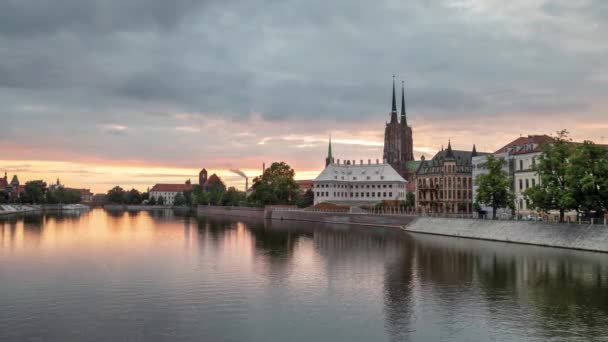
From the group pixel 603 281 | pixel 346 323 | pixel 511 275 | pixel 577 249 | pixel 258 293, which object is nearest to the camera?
pixel 346 323

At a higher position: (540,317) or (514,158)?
(514,158)

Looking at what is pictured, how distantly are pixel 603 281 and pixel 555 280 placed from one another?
3737 mm

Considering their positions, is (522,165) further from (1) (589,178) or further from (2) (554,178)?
(1) (589,178)

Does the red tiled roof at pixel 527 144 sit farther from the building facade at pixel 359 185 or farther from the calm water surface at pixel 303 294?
the building facade at pixel 359 185

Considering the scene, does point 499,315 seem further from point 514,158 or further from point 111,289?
point 514,158

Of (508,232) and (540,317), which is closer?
(540,317)

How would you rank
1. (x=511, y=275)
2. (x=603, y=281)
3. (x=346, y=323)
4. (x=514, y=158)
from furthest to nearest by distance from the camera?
(x=514, y=158) → (x=511, y=275) → (x=603, y=281) → (x=346, y=323)

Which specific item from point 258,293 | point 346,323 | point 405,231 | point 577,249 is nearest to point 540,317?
point 346,323

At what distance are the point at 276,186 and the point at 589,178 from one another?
11802 centimetres

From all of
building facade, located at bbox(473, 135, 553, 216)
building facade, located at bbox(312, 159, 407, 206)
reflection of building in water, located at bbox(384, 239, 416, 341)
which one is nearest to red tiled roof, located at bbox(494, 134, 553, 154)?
building facade, located at bbox(473, 135, 553, 216)

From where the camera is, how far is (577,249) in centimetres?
6675

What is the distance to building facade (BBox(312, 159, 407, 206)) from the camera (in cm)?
17100

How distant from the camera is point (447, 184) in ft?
425

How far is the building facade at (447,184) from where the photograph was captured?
5044 inches
